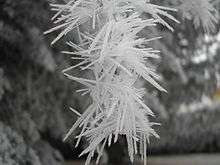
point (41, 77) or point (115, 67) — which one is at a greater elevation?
point (115, 67)

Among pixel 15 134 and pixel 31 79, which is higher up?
pixel 31 79

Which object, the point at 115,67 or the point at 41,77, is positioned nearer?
the point at 115,67

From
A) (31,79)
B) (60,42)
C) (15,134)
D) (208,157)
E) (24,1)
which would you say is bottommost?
(208,157)

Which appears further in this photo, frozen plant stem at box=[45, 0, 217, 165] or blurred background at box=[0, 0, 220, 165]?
blurred background at box=[0, 0, 220, 165]

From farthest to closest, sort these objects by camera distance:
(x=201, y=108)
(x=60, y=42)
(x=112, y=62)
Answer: (x=201, y=108) < (x=60, y=42) < (x=112, y=62)

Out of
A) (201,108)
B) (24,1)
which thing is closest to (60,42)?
(24,1)

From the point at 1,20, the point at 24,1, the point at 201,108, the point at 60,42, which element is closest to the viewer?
the point at 60,42

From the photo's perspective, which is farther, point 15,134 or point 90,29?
point 15,134

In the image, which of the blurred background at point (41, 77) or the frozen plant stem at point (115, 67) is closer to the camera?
the frozen plant stem at point (115, 67)

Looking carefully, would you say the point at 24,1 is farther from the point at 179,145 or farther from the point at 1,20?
the point at 179,145

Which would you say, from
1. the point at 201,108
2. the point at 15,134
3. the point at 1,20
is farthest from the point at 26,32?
the point at 201,108
